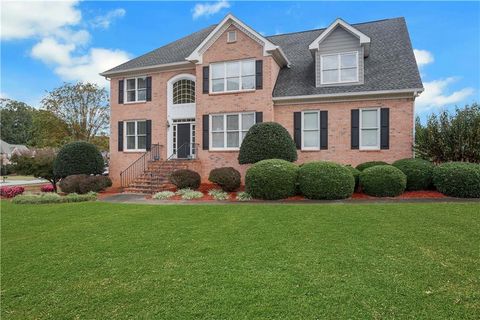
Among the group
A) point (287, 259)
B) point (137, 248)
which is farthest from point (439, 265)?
point (137, 248)

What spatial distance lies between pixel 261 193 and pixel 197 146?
6576 mm

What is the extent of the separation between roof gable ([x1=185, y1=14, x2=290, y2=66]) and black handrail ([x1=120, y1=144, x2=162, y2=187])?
5.74 m

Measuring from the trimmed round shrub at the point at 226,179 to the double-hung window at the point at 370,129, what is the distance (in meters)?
6.40

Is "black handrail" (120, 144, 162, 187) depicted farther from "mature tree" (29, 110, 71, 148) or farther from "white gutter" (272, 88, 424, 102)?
"mature tree" (29, 110, 71, 148)

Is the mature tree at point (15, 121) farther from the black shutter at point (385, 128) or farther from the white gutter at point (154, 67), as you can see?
the black shutter at point (385, 128)

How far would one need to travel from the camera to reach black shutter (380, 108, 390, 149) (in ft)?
46.6

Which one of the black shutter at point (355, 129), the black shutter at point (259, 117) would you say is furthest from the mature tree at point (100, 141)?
the black shutter at point (355, 129)

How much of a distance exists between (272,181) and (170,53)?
12.3 metres

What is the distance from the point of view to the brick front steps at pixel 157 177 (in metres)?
15.0

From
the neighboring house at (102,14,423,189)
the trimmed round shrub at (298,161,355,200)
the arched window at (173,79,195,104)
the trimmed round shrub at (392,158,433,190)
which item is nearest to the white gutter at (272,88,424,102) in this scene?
the neighboring house at (102,14,423,189)

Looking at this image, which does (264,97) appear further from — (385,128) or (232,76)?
(385,128)

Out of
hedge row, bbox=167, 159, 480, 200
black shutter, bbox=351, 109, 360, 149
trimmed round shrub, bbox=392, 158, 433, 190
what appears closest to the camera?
hedge row, bbox=167, 159, 480, 200

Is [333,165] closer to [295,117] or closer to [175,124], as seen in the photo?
[295,117]

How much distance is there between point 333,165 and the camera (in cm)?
1127
